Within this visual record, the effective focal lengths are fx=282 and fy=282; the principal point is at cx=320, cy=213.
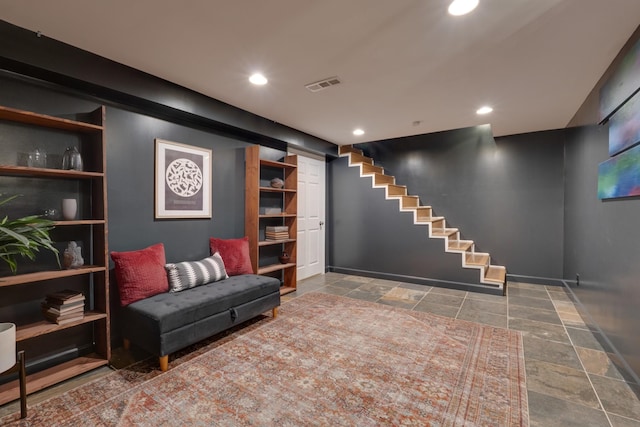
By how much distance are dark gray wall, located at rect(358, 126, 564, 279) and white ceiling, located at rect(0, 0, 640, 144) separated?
4.85 feet

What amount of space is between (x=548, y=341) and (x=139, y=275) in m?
3.72

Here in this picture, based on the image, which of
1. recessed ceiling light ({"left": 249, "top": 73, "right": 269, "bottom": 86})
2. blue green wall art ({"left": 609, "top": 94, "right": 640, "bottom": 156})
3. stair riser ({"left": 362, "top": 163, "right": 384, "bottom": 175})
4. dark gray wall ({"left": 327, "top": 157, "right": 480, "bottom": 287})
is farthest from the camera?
stair riser ({"left": 362, "top": 163, "right": 384, "bottom": 175})

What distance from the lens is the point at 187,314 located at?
227 cm

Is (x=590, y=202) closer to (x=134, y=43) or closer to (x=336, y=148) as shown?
(x=336, y=148)

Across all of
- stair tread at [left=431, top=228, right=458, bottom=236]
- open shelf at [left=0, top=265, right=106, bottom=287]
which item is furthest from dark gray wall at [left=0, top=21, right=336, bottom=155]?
stair tread at [left=431, top=228, right=458, bottom=236]

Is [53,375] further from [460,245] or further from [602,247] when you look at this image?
[460,245]

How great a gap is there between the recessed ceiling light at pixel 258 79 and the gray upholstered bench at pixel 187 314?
6.60 feet

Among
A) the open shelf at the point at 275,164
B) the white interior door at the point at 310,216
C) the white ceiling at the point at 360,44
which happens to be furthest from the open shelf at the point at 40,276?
the white interior door at the point at 310,216

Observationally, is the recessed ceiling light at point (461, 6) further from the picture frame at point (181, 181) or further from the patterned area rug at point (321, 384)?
the picture frame at point (181, 181)

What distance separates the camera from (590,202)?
3.03m

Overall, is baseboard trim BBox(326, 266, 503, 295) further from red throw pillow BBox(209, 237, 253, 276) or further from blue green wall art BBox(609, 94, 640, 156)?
red throw pillow BBox(209, 237, 253, 276)

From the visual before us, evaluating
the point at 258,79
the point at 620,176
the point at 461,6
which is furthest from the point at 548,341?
the point at 258,79

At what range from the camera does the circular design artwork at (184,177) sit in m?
2.96

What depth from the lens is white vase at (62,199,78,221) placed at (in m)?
2.08
